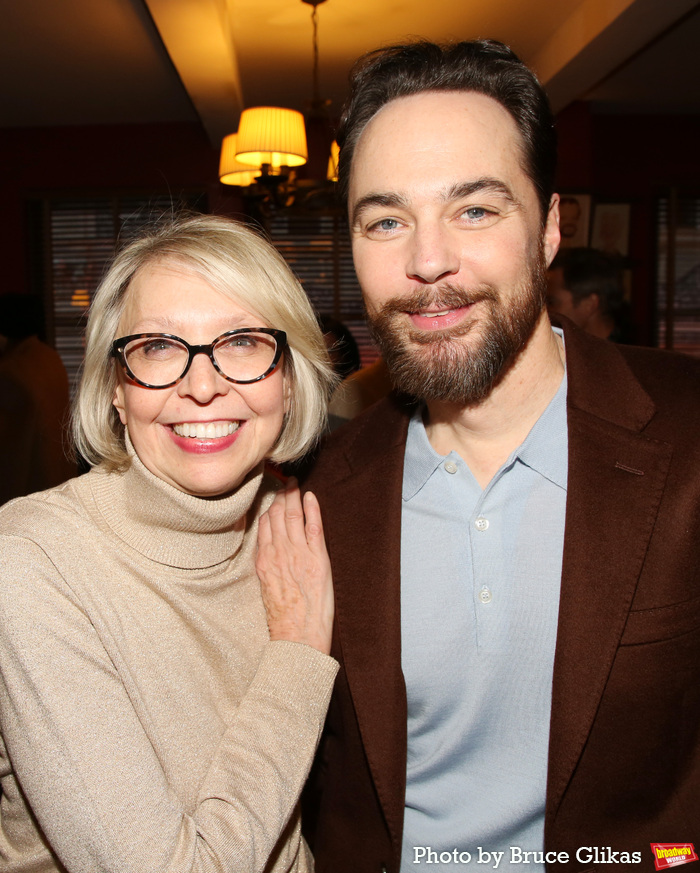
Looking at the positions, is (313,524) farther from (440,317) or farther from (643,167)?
(643,167)

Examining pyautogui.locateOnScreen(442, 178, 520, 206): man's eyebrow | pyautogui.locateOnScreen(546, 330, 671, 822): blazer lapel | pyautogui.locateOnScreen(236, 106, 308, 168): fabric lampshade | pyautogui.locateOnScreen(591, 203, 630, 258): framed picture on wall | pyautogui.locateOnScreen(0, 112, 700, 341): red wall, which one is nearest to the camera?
pyautogui.locateOnScreen(546, 330, 671, 822): blazer lapel

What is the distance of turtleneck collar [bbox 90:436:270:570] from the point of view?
1.29 m

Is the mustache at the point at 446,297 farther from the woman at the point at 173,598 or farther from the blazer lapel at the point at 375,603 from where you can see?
the blazer lapel at the point at 375,603

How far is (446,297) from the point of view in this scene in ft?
4.41

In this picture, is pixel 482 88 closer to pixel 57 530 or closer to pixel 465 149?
pixel 465 149

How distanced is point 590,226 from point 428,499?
6.12 meters

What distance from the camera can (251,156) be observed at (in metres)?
4.00

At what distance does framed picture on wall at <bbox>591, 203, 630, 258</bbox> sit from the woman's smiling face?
6454 millimetres

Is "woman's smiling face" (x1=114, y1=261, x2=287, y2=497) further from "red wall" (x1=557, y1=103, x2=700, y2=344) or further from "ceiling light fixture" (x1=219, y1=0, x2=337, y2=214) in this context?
"red wall" (x1=557, y1=103, x2=700, y2=344)

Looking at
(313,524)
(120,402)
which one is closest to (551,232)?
(313,524)

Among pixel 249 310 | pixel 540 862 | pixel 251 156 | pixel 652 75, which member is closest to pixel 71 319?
pixel 251 156

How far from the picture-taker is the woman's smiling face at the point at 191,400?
127cm

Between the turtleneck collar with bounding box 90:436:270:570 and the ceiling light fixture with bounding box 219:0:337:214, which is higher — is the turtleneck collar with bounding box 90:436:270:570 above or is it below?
below


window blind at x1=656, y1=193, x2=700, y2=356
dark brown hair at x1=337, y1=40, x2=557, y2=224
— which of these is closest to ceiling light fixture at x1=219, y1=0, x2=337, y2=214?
dark brown hair at x1=337, y1=40, x2=557, y2=224
